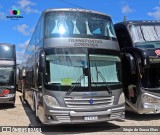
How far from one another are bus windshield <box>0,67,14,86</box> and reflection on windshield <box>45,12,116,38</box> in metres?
6.33

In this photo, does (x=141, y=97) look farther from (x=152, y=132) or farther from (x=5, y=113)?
(x=5, y=113)

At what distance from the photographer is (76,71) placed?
33.4 ft

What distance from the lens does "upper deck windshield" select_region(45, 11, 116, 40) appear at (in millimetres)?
10656

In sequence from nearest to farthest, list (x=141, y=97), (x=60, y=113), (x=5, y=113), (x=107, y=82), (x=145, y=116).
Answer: (x=60, y=113) < (x=107, y=82) < (x=141, y=97) < (x=145, y=116) < (x=5, y=113)

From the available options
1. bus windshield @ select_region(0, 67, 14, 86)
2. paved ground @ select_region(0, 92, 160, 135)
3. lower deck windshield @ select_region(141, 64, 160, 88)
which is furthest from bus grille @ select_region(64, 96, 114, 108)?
bus windshield @ select_region(0, 67, 14, 86)

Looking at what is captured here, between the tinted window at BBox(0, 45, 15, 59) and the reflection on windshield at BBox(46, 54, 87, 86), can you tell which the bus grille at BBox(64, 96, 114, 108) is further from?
the tinted window at BBox(0, 45, 15, 59)

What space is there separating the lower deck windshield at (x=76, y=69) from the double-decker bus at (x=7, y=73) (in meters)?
6.60

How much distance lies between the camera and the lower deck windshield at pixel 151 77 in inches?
492

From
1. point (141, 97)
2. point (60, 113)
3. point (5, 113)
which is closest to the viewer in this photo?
point (60, 113)

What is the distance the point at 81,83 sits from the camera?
33.1ft

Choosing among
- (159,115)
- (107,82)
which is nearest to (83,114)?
(107,82)

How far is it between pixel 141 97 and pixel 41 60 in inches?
168

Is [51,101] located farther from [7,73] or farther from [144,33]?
[7,73]

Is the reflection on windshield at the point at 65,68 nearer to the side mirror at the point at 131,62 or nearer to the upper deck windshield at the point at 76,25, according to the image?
the upper deck windshield at the point at 76,25
